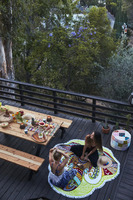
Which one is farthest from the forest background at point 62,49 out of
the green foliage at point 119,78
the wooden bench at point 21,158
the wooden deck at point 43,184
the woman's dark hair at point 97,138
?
the woman's dark hair at point 97,138

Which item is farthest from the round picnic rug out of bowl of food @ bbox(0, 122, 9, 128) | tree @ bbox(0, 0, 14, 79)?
tree @ bbox(0, 0, 14, 79)

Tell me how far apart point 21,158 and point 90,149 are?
1379 millimetres

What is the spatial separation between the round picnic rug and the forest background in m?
6.12

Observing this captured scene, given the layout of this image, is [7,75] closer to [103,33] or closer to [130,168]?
[103,33]

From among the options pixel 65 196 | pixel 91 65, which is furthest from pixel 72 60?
pixel 65 196

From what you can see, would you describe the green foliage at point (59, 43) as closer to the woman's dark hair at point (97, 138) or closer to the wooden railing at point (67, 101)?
the wooden railing at point (67, 101)

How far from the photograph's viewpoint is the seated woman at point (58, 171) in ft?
11.3

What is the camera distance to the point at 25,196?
3.62 meters

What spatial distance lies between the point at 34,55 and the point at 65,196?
8.86 meters

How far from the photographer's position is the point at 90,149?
13.7ft

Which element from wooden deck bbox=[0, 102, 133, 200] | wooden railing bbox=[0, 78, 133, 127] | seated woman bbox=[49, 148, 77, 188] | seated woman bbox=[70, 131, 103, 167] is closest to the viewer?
seated woman bbox=[49, 148, 77, 188]

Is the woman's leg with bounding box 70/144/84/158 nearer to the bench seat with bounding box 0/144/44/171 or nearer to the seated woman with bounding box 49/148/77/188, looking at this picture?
the seated woman with bounding box 49/148/77/188

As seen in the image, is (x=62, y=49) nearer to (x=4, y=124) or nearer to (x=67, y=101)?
(x=67, y=101)

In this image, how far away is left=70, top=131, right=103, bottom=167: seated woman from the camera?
3834 mm
